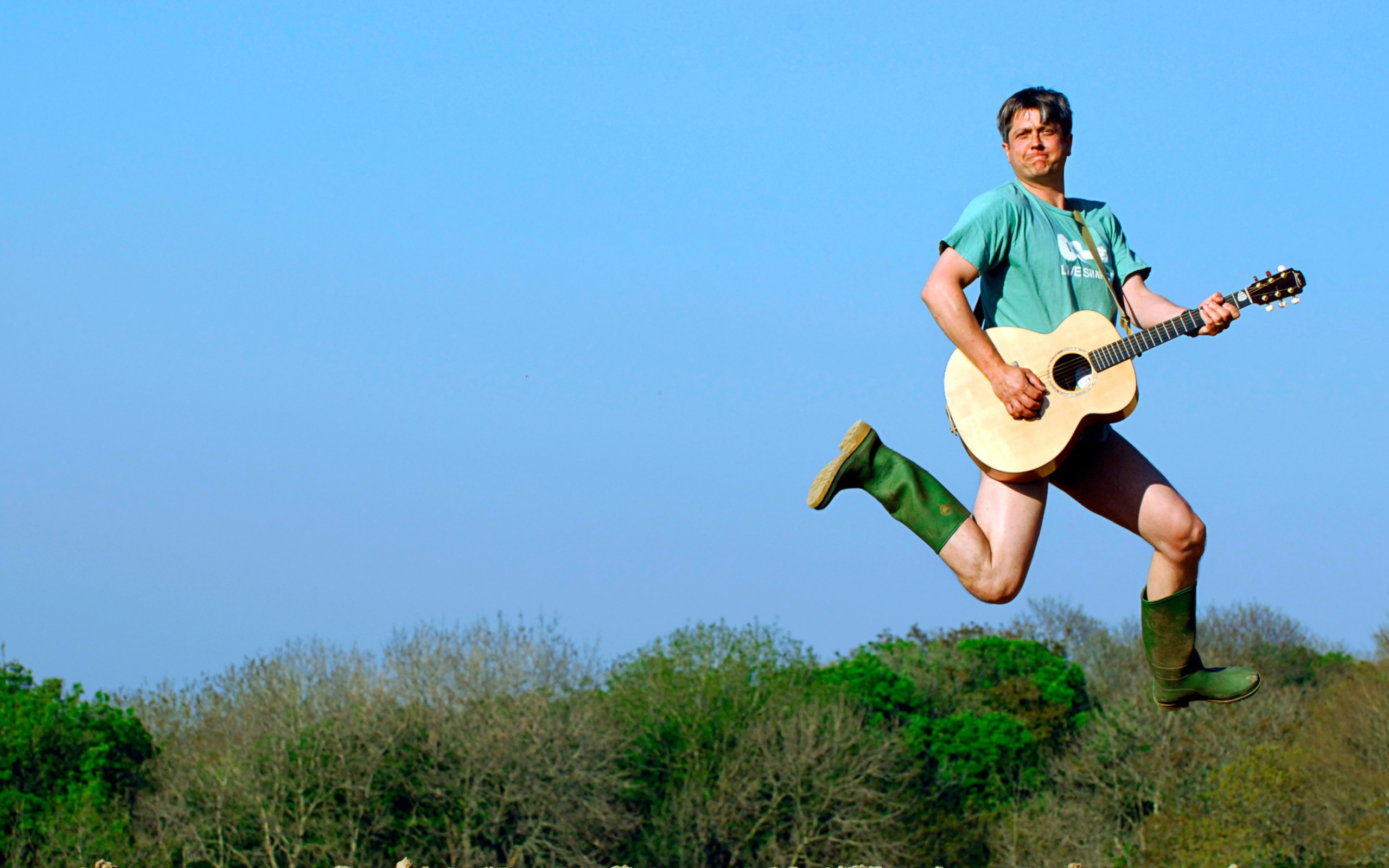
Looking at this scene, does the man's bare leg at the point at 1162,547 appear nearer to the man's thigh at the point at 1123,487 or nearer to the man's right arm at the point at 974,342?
the man's thigh at the point at 1123,487

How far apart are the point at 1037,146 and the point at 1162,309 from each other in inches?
32.1

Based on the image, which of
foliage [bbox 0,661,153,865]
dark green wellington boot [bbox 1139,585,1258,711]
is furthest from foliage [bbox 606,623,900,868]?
dark green wellington boot [bbox 1139,585,1258,711]

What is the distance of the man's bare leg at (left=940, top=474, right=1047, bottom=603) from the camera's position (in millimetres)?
5969

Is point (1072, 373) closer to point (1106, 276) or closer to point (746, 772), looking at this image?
point (1106, 276)

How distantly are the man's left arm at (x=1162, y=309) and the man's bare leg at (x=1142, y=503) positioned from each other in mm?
496

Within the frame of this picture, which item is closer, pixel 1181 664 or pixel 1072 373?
pixel 1072 373

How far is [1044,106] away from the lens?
6004 mm

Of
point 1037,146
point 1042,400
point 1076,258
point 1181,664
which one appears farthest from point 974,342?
point 1181,664

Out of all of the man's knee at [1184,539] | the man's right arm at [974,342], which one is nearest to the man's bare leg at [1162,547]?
the man's knee at [1184,539]

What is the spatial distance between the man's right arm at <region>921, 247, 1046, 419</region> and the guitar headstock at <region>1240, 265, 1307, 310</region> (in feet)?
2.92

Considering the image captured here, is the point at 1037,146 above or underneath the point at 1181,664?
above

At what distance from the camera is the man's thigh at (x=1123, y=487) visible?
229 inches

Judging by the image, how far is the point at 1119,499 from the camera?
5.89m

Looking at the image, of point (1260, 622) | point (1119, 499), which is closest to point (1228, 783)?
point (1260, 622)
